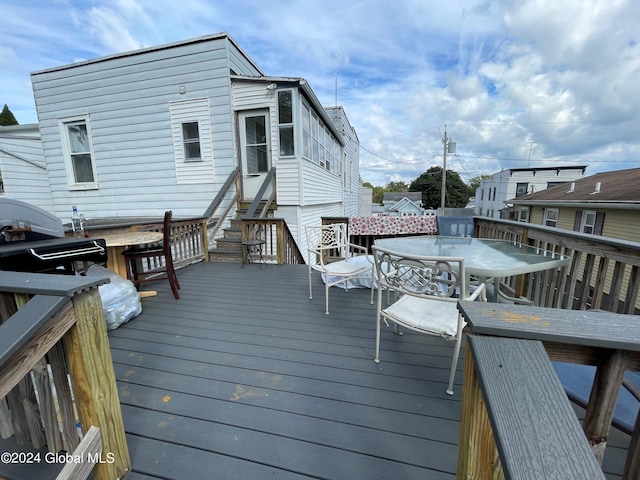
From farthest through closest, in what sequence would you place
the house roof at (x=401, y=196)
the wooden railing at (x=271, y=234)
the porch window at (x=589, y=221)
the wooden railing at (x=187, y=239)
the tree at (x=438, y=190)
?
1. the tree at (x=438, y=190)
2. the house roof at (x=401, y=196)
3. the porch window at (x=589, y=221)
4. the wooden railing at (x=271, y=234)
5. the wooden railing at (x=187, y=239)

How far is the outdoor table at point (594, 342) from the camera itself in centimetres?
58

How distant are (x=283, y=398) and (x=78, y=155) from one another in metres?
8.57

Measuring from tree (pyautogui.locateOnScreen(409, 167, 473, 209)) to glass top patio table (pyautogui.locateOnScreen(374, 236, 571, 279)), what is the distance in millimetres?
46644

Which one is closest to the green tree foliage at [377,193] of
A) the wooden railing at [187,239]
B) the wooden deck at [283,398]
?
the wooden railing at [187,239]

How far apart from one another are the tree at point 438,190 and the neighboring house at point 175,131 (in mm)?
43674

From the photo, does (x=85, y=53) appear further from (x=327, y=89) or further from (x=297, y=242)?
(x=327, y=89)

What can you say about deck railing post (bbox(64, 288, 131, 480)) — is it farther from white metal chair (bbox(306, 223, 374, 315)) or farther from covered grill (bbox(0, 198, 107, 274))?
white metal chair (bbox(306, 223, 374, 315))

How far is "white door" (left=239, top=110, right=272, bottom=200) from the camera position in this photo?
5805 mm

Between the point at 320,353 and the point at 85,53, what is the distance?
9041mm

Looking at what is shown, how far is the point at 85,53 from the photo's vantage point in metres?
6.54

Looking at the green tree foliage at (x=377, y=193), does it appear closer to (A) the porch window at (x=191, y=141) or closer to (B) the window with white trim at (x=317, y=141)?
(B) the window with white trim at (x=317, y=141)

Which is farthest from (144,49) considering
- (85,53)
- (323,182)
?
Result: (323,182)

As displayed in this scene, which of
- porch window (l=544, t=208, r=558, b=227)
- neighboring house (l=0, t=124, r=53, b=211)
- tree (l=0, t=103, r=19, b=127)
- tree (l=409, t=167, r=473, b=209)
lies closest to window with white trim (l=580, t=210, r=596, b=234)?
porch window (l=544, t=208, r=558, b=227)

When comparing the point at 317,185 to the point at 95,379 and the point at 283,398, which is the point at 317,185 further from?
the point at 95,379
